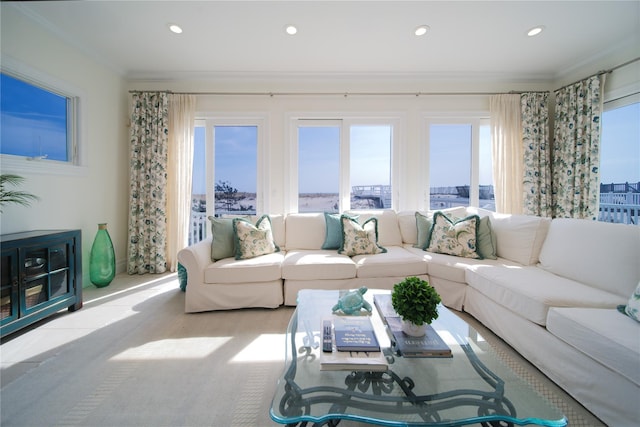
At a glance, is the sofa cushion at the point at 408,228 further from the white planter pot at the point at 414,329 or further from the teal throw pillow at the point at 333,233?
the white planter pot at the point at 414,329

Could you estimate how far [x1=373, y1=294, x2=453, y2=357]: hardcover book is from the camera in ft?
4.02

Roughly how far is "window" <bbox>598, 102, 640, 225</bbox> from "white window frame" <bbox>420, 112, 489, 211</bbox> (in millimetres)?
1246

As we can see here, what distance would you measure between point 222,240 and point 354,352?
1953mm

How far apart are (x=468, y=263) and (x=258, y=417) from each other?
7.00ft

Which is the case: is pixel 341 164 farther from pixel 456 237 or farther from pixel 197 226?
pixel 197 226

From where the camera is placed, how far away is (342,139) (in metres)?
3.68

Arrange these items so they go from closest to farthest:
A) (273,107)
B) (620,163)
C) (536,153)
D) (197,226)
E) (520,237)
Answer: (520,237) < (620,163) < (536,153) < (273,107) < (197,226)

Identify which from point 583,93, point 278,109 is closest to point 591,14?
point 583,93

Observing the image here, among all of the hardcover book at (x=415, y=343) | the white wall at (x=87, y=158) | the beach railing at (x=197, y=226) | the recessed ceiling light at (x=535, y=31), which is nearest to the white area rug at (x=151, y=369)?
the hardcover book at (x=415, y=343)

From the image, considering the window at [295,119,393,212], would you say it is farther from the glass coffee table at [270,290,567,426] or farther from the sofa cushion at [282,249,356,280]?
the glass coffee table at [270,290,567,426]

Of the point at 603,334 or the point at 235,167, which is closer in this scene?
the point at 603,334

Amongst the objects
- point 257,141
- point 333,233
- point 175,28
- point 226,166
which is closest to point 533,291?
point 333,233

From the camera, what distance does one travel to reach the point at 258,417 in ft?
4.25

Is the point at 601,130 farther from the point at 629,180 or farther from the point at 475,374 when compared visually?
the point at 475,374
